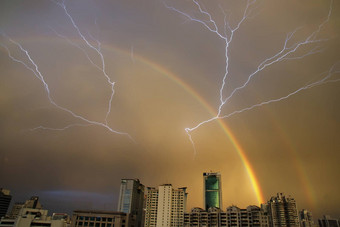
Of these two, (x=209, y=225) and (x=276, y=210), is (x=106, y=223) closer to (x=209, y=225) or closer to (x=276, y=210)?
(x=209, y=225)

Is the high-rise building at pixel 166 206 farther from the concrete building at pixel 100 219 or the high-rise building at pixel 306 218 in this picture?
the high-rise building at pixel 306 218

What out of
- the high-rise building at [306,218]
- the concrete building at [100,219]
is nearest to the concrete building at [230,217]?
the concrete building at [100,219]

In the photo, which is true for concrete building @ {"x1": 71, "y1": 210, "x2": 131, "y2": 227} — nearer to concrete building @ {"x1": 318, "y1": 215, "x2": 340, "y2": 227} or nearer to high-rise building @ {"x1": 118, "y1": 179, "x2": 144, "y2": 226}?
high-rise building @ {"x1": 118, "y1": 179, "x2": 144, "y2": 226}

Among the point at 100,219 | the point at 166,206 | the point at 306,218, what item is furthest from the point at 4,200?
the point at 306,218

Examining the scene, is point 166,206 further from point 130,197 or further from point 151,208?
point 130,197

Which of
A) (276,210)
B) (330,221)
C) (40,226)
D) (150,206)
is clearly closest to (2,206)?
(150,206)

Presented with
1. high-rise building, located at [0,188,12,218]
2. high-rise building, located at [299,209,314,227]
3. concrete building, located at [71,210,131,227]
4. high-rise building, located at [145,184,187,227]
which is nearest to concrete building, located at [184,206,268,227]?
high-rise building, located at [145,184,187,227]
